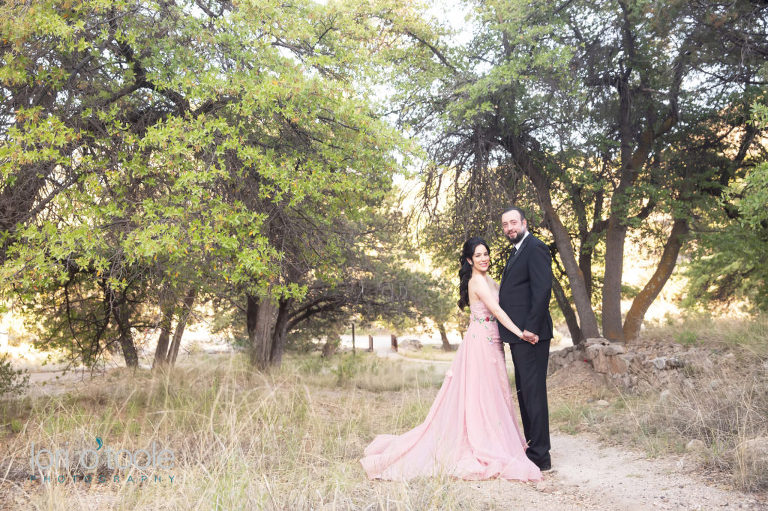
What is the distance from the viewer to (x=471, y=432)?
507 centimetres

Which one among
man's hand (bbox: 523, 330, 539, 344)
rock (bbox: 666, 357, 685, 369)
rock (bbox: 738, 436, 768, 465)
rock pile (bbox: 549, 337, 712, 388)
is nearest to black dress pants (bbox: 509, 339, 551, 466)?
man's hand (bbox: 523, 330, 539, 344)

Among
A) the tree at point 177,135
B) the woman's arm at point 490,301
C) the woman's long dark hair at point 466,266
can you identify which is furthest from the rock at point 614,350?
the woman's arm at point 490,301

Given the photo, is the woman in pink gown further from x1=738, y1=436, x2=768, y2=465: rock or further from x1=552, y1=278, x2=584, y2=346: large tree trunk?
x1=552, y1=278, x2=584, y2=346: large tree trunk

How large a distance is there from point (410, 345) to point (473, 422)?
3315 centimetres

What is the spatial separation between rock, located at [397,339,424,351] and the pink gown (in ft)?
102

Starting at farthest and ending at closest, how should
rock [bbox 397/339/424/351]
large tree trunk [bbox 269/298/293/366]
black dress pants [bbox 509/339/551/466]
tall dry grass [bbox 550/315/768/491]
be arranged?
rock [bbox 397/339/424/351]
large tree trunk [bbox 269/298/293/366]
black dress pants [bbox 509/339/551/466]
tall dry grass [bbox 550/315/768/491]

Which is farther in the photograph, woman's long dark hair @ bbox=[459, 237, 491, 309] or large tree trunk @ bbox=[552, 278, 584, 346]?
large tree trunk @ bbox=[552, 278, 584, 346]

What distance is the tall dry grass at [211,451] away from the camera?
380cm

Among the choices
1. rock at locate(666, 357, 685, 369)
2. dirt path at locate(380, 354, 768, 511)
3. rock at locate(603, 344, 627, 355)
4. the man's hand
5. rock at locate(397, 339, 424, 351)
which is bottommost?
rock at locate(397, 339, 424, 351)

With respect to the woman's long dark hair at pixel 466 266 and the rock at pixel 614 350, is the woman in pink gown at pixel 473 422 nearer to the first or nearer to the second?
the woman's long dark hair at pixel 466 266

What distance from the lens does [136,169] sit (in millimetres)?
5973

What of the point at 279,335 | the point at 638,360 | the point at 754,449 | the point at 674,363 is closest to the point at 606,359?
the point at 638,360

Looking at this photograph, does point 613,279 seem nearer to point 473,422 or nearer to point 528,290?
point 528,290

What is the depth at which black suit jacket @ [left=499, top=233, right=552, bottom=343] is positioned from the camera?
5.08 meters
